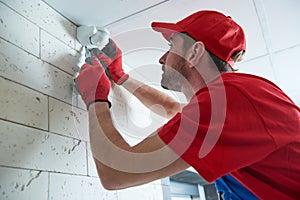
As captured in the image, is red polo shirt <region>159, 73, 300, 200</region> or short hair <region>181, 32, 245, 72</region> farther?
short hair <region>181, 32, 245, 72</region>

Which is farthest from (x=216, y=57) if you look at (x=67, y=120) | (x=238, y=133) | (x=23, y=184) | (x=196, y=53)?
(x=23, y=184)

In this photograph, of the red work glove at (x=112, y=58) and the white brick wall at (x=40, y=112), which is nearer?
the white brick wall at (x=40, y=112)

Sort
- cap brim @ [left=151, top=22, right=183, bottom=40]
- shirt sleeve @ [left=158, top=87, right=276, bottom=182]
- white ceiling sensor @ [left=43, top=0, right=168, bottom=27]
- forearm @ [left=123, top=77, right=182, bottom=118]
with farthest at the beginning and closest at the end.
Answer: forearm @ [left=123, top=77, right=182, bottom=118] < white ceiling sensor @ [left=43, top=0, right=168, bottom=27] < cap brim @ [left=151, top=22, right=183, bottom=40] < shirt sleeve @ [left=158, top=87, right=276, bottom=182]

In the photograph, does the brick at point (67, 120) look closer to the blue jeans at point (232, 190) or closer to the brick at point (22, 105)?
the brick at point (22, 105)

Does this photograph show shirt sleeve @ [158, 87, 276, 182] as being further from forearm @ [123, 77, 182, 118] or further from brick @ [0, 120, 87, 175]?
forearm @ [123, 77, 182, 118]

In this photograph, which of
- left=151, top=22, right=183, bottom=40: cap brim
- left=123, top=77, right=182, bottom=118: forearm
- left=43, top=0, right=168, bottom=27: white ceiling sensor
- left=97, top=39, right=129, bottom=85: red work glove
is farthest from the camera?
left=123, top=77, right=182, bottom=118: forearm

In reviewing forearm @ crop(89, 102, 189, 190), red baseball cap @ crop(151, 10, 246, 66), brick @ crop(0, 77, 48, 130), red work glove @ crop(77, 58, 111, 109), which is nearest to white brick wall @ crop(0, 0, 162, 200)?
brick @ crop(0, 77, 48, 130)

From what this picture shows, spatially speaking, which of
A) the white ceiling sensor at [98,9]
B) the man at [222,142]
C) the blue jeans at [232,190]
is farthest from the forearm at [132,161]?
the white ceiling sensor at [98,9]

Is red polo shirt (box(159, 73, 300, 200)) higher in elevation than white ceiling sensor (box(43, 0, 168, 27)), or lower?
lower

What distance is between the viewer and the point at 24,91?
1.00 metres

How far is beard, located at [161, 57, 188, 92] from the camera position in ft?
3.67

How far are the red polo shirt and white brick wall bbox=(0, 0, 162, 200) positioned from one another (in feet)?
1.49

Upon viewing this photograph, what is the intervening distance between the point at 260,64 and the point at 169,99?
822 mm

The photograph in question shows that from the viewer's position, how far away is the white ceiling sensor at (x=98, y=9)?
1254mm
